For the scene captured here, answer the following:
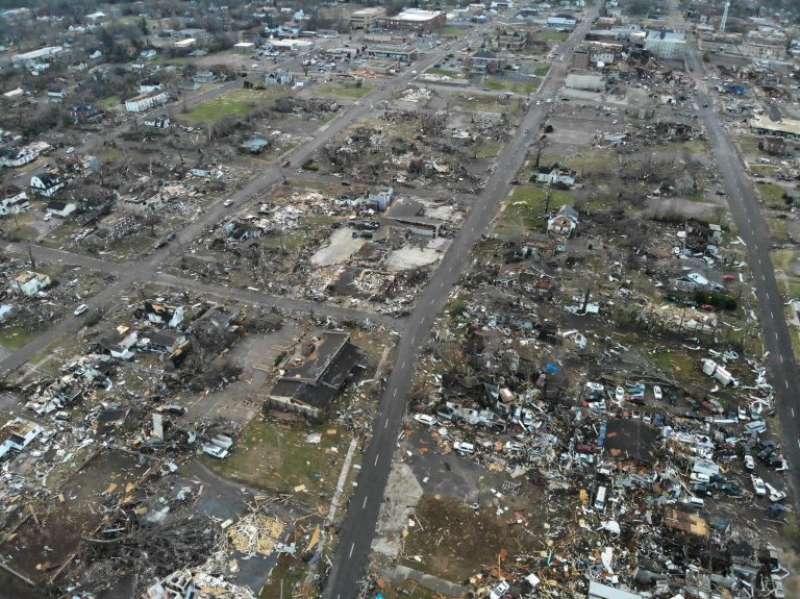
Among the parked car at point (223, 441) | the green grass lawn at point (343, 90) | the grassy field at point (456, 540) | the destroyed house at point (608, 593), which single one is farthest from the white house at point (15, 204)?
the destroyed house at point (608, 593)

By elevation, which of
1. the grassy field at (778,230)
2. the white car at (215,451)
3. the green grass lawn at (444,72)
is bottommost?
the white car at (215,451)

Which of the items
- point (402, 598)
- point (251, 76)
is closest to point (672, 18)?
point (251, 76)

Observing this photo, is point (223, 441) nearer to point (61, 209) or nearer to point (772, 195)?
point (61, 209)

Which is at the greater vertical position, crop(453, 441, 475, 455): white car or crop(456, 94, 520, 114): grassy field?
crop(456, 94, 520, 114): grassy field

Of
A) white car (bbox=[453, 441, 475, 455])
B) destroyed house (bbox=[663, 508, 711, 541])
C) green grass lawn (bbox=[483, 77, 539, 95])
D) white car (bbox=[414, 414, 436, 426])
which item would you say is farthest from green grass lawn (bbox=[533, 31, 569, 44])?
destroyed house (bbox=[663, 508, 711, 541])

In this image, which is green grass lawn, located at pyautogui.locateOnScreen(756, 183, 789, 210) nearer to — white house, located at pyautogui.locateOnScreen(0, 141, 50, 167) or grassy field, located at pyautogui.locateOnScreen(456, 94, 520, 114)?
grassy field, located at pyautogui.locateOnScreen(456, 94, 520, 114)

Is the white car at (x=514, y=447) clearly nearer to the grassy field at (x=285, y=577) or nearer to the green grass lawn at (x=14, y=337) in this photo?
the grassy field at (x=285, y=577)
